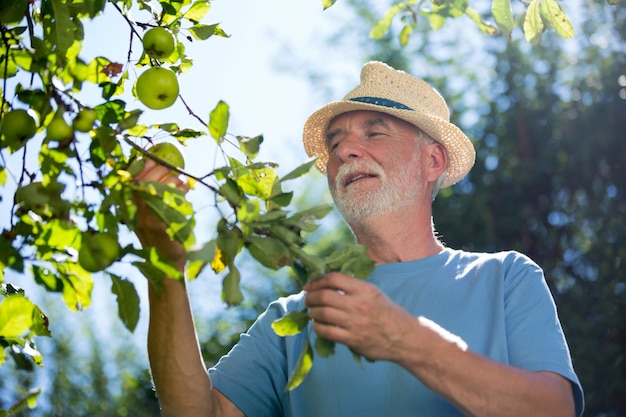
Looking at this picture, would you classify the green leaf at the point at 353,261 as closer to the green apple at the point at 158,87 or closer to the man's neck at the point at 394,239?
the green apple at the point at 158,87

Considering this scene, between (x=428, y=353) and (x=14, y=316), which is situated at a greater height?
(x=14, y=316)

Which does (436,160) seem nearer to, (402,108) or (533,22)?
(402,108)

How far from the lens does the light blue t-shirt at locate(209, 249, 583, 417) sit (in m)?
2.10

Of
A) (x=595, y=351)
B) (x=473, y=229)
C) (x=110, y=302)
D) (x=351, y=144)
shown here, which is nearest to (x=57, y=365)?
A: (x=110, y=302)

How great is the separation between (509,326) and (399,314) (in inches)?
26.3

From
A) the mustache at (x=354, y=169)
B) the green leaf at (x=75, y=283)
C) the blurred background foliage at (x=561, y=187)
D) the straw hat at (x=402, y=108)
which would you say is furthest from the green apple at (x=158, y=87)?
the blurred background foliage at (x=561, y=187)

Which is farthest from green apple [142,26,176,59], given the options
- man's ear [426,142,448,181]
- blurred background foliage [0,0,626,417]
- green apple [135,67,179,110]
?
blurred background foliage [0,0,626,417]

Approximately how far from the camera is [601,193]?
9867 millimetres

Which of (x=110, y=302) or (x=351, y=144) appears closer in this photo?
(x=351, y=144)

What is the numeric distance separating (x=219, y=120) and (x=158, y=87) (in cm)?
22

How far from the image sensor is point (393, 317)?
154cm

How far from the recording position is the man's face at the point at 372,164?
254 cm

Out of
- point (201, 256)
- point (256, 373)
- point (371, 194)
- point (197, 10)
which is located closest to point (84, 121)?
point (201, 256)

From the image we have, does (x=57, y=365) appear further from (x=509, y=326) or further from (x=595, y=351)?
(x=509, y=326)
